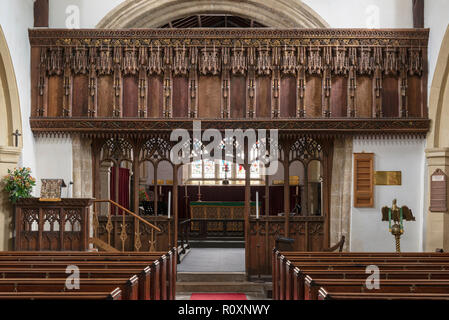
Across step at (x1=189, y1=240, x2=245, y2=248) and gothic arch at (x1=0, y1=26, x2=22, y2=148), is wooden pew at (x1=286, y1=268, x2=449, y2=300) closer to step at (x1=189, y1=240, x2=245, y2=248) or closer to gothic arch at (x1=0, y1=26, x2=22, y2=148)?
gothic arch at (x1=0, y1=26, x2=22, y2=148)

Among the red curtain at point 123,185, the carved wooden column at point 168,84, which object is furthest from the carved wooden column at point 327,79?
the red curtain at point 123,185

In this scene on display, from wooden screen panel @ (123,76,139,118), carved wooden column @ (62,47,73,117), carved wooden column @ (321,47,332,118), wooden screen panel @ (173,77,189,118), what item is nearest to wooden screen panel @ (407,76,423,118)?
carved wooden column @ (321,47,332,118)

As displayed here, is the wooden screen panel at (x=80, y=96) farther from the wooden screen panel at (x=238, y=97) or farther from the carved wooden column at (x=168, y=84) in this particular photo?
the wooden screen panel at (x=238, y=97)

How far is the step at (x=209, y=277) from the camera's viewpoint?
29.8ft

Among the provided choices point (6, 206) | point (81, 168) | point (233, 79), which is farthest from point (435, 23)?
point (6, 206)

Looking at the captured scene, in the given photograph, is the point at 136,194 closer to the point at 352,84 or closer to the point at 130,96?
the point at 130,96

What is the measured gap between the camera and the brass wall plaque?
9227mm

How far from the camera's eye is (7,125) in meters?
8.65

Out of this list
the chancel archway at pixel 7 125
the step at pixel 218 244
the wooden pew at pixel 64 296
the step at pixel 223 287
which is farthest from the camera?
the step at pixel 218 244

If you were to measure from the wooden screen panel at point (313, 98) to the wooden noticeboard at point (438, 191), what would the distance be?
7.33 ft

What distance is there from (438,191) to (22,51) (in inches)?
296

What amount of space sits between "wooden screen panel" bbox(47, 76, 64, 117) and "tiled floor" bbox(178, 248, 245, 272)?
3.64m
